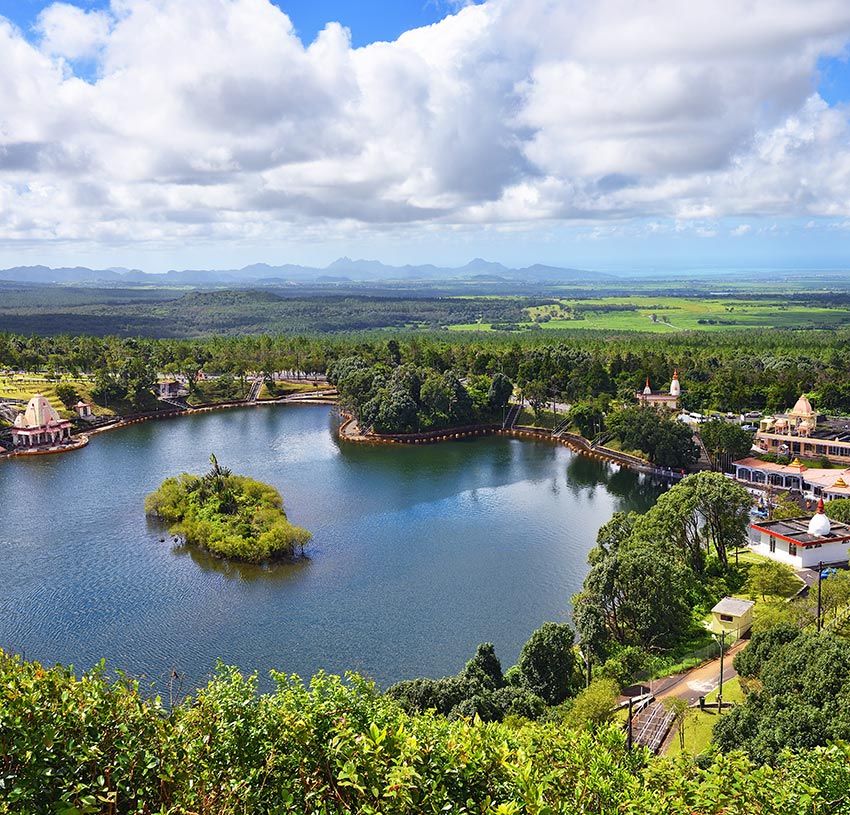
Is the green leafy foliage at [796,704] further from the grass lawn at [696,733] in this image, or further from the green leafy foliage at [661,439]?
the green leafy foliage at [661,439]

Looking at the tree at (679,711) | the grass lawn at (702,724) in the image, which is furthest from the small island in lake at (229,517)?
the grass lawn at (702,724)

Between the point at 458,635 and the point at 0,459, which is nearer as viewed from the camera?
the point at 458,635

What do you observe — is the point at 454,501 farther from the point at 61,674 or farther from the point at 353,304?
the point at 353,304

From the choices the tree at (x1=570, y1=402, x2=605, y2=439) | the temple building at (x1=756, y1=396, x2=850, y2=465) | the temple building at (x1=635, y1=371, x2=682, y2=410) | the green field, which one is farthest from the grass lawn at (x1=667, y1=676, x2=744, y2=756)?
the green field

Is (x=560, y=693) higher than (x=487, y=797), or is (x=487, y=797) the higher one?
(x=487, y=797)

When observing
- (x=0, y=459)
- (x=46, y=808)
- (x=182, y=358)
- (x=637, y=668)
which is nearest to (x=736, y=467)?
(x=637, y=668)

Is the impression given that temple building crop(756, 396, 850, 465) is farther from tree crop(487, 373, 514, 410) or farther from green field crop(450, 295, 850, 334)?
green field crop(450, 295, 850, 334)
